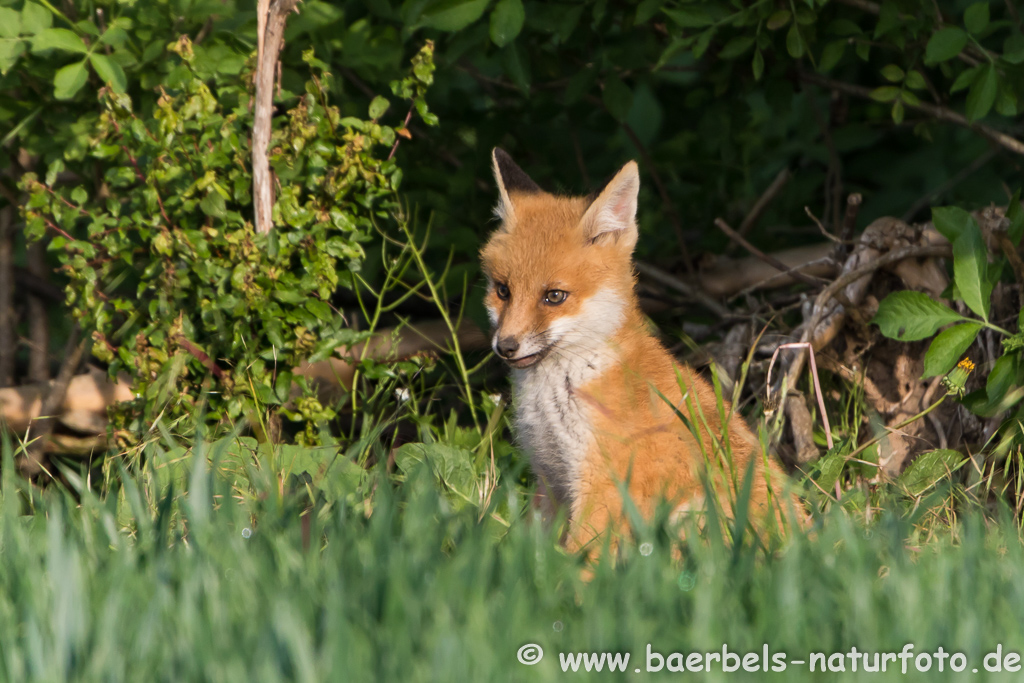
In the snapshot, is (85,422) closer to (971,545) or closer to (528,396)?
(528,396)

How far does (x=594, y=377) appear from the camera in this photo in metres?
3.76

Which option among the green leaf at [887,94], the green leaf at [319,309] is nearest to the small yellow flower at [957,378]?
the green leaf at [887,94]

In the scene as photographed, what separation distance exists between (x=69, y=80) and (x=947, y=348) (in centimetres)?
372

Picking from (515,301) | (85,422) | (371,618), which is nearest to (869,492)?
(515,301)

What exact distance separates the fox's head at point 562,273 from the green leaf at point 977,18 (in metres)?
1.51

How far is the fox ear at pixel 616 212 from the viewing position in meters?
3.91

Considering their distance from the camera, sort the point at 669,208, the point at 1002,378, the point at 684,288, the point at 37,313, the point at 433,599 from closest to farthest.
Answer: the point at 433,599 < the point at 1002,378 < the point at 684,288 < the point at 669,208 < the point at 37,313

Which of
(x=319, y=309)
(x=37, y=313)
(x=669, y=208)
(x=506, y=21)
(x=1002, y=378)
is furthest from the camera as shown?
(x=37, y=313)

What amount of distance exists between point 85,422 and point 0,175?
1.45 meters

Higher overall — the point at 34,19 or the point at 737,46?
the point at 737,46

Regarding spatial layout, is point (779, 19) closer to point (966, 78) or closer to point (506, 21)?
point (966, 78)

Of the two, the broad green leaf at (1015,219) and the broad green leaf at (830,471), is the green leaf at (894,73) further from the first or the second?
the broad green leaf at (830,471)

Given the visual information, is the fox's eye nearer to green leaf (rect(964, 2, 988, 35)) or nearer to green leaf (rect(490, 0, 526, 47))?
green leaf (rect(490, 0, 526, 47))

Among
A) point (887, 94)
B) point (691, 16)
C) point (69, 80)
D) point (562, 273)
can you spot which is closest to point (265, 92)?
point (69, 80)
